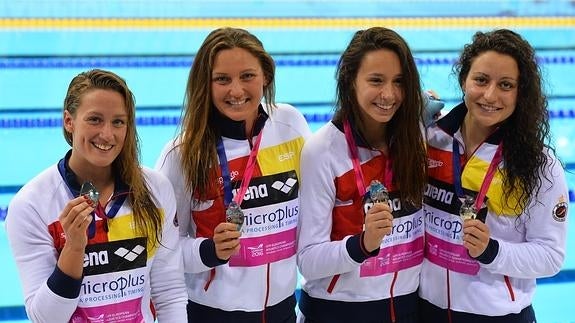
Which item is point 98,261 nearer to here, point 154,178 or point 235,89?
point 154,178

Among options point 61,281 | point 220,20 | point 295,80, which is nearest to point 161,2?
point 220,20

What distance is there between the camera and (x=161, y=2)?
27.1ft

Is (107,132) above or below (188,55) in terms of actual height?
above

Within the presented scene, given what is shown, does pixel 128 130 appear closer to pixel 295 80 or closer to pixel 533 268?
pixel 533 268

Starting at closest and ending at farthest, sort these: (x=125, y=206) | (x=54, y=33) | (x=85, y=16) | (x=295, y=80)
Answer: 1. (x=125, y=206)
2. (x=295, y=80)
3. (x=54, y=33)
4. (x=85, y=16)

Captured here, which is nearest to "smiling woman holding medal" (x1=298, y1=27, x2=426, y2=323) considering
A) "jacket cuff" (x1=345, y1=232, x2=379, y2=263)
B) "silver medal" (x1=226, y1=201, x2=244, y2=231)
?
"jacket cuff" (x1=345, y1=232, x2=379, y2=263)

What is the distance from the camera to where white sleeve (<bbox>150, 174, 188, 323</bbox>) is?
2049 mm

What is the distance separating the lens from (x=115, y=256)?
1.94 m

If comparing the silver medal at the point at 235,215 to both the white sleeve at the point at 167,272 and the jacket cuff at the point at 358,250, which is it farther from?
the jacket cuff at the point at 358,250

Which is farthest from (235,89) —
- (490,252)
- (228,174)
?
(490,252)

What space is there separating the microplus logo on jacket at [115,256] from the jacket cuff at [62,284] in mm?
90

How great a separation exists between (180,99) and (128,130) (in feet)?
12.9

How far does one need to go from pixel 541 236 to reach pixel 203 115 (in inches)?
36.1

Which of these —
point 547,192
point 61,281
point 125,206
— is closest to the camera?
point 61,281
